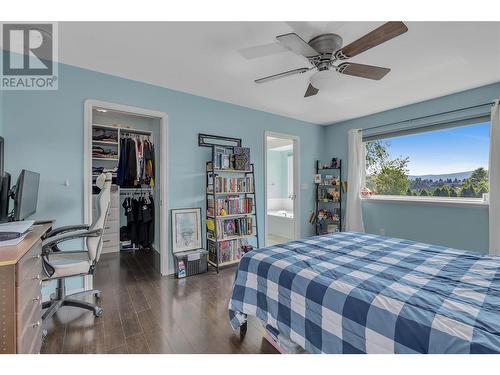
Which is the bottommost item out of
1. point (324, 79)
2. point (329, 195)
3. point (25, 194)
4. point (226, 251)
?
point (226, 251)

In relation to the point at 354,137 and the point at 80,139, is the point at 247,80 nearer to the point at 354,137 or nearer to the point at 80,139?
the point at 80,139

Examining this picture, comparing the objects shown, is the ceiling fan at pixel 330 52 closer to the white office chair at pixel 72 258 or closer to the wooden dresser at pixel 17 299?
the wooden dresser at pixel 17 299

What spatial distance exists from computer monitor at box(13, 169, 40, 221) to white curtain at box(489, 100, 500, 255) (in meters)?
4.62

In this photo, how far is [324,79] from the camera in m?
1.99

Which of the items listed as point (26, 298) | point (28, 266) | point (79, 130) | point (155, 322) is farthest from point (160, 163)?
point (26, 298)

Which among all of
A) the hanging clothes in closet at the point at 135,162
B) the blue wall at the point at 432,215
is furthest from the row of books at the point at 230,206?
the blue wall at the point at 432,215

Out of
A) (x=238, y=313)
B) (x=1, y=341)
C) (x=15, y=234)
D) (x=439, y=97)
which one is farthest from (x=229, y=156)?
(x=439, y=97)

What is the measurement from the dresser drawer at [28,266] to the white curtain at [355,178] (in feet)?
13.8

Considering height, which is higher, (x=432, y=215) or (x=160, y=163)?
(x=160, y=163)

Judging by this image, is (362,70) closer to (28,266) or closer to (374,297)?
(374,297)

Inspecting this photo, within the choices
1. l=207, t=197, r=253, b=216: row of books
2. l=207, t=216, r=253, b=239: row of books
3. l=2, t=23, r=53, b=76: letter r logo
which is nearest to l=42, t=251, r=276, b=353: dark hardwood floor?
l=207, t=216, r=253, b=239: row of books

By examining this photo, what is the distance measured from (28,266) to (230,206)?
2401mm
